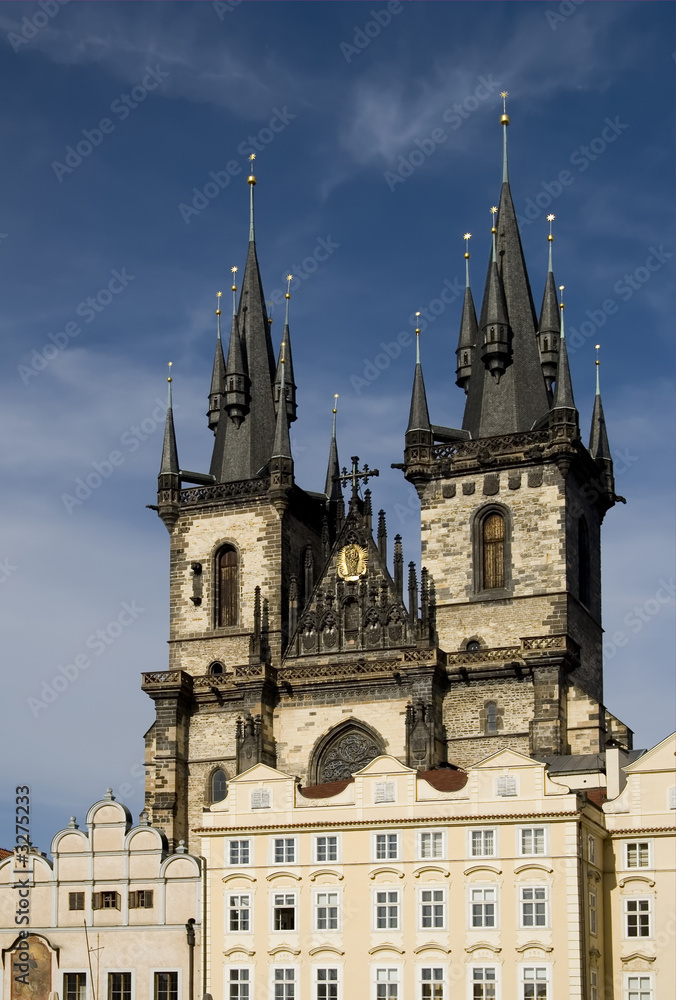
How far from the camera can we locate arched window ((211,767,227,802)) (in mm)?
67312

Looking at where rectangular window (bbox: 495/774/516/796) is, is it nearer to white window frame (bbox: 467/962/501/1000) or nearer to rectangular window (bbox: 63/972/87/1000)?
white window frame (bbox: 467/962/501/1000)

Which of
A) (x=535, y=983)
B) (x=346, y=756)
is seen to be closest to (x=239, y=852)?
(x=535, y=983)

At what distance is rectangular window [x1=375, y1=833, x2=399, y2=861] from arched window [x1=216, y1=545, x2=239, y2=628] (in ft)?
64.6

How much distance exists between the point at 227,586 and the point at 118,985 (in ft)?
67.6

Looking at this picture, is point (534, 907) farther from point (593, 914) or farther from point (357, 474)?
point (357, 474)

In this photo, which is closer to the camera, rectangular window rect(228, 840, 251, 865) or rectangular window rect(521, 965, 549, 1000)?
rectangular window rect(521, 965, 549, 1000)

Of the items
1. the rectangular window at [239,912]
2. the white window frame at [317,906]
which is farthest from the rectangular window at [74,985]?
the white window frame at [317,906]

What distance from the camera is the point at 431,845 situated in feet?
169

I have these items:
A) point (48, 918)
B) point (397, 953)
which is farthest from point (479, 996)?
point (48, 918)

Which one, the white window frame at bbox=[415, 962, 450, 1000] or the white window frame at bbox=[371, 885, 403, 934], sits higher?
the white window frame at bbox=[371, 885, 403, 934]

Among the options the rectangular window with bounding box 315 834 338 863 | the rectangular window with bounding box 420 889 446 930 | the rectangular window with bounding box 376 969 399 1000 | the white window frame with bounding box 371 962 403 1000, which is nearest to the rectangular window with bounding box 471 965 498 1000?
the rectangular window with bounding box 420 889 446 930

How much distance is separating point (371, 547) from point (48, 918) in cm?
1921

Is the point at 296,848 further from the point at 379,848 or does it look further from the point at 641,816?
the point at 641,816

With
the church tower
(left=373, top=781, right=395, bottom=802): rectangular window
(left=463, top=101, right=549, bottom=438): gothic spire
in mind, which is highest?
(left=463, top=101, right=549, bottom=438): gothic spire
